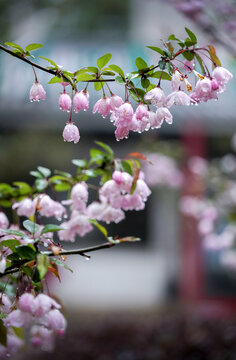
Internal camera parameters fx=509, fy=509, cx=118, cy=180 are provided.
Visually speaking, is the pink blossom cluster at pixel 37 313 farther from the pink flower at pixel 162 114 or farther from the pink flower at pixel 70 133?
the pink flower at pixel 162 114

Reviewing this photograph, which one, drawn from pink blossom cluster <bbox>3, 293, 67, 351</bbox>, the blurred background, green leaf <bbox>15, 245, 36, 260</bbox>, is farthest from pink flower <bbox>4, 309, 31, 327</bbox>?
the blurred background

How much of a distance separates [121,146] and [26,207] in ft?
16.0

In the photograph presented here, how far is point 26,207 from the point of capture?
1.30 m

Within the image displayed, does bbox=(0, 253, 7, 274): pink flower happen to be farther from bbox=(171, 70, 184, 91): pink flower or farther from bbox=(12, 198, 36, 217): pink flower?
bbox=(171, 70, 184, 91): pink flower

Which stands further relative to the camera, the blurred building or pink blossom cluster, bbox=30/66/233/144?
the blurred building

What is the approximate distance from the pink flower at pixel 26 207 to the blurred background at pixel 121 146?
101 inches

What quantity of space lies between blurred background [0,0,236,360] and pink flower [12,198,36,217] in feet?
8.39

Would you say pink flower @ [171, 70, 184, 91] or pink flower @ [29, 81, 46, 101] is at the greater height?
pink flower @ [171, 70, 184, 91]

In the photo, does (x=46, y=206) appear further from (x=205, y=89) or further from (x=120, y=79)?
(x=205, y=89)

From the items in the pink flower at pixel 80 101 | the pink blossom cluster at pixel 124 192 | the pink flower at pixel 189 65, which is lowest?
the pink blossom cluster at pixel 124 192

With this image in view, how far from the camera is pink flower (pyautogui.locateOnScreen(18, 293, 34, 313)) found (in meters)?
0.99

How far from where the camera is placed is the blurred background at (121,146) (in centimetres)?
507

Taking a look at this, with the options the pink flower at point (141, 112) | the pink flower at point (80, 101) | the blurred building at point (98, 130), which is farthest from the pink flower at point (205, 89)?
the blurred building at point (98, 130)

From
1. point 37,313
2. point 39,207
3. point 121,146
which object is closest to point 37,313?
point 37,313
